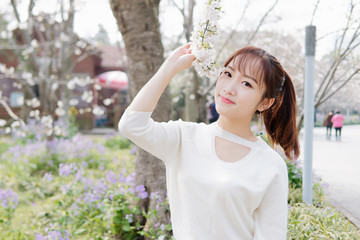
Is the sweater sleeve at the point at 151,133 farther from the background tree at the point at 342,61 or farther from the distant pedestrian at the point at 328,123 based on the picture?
the background tree at the point at 342,61

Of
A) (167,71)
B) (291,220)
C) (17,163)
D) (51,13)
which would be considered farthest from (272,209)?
(51,13)

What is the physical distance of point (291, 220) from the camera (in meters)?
2.23

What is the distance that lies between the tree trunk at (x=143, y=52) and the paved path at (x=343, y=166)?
1.54 metres

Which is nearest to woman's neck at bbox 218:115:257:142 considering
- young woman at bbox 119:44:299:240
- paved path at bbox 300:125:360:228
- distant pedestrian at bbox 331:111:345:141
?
young woman at bbox 119:44:299:240

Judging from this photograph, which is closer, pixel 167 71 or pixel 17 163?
pixel 167 71

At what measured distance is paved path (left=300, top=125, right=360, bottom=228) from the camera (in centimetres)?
253

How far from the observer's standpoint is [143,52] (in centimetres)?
289

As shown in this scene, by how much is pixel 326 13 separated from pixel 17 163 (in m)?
5.43

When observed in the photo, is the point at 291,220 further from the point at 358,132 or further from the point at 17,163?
the point at 17,163

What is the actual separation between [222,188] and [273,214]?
250 millimetres

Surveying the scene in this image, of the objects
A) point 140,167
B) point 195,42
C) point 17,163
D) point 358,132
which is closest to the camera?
point 195,42

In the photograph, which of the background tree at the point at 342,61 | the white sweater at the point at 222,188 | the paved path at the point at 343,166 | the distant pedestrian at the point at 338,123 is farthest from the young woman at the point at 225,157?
the background tree at the point at 342,61

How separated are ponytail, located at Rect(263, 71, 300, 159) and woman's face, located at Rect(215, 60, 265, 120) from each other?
0.20 m

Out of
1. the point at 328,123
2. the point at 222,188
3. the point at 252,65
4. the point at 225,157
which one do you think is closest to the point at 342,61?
the point at 328,123
